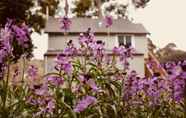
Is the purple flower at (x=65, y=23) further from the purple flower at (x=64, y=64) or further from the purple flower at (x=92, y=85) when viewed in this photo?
the purple flower at (x=92, y=85)

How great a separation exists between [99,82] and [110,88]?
125 mm

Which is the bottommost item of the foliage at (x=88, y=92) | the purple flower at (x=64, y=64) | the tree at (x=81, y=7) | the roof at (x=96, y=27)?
the foliage at (x=88, y=92)

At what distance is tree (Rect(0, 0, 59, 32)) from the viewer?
3041 centimetres

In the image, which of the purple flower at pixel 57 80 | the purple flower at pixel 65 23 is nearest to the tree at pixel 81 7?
the purple flower at pixel 65 23

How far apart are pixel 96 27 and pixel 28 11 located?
4859mm

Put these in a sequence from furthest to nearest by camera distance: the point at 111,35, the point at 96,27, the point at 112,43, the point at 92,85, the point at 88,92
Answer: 1. the point at 96,27
2. the point at 112,43
3. the point at 111,35
4. the point at 88,92
5. the point at 92,85

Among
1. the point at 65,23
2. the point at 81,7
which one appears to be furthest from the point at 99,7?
the point at 65,23

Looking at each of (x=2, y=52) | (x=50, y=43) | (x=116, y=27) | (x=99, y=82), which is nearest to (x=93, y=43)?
→ (x=99, y=82)

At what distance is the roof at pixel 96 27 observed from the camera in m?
34.4

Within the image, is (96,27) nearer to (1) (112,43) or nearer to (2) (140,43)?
(1) (112,43)

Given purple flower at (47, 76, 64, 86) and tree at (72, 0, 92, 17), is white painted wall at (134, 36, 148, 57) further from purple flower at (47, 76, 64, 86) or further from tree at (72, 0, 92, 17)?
purple flower at (47, 76, 64, 86)

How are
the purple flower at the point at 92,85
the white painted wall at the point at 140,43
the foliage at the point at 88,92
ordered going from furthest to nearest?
the white painted wall at the point at 140,43
the foliage at the point at 88,92
the purple flower at the point at 92,85

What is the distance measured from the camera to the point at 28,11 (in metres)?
36.2

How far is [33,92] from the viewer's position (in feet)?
16.8
